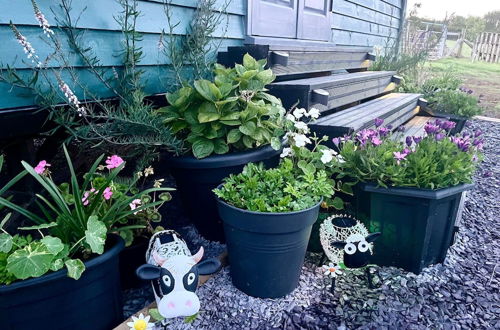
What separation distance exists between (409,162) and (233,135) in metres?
0.83

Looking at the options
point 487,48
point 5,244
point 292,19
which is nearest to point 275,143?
point 5,244

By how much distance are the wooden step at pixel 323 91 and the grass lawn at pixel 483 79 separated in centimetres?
441

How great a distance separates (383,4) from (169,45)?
198 inches

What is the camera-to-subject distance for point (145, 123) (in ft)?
5.58

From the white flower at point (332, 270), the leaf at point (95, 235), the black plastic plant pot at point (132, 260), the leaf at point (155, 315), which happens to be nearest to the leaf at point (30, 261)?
the leaf at point (95, 235)

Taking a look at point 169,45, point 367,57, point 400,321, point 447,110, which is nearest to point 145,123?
point 169,45

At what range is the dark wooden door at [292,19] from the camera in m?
2.90

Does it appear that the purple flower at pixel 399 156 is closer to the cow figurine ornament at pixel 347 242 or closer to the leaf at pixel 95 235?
the cow figurine ornament at pixel 347 242

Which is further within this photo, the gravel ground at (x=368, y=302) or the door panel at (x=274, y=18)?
the door panel at (x=274, y=18)

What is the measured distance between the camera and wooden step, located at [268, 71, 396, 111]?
2.39 meters

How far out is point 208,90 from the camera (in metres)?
1.80

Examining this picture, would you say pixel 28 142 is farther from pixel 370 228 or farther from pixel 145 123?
pixel 370 228

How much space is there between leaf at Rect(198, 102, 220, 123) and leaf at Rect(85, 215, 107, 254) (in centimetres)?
69

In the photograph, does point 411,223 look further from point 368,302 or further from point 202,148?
point 202,148
